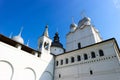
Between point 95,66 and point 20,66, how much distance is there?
10.2 m

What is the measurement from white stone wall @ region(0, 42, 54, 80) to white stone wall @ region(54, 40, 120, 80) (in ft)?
9.66

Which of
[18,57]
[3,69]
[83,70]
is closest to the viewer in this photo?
[3,69]

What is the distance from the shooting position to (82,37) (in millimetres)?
23406

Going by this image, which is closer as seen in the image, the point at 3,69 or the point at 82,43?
the point at 3,69

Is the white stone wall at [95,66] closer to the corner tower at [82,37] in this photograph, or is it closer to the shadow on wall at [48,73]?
the shadow on wall at [48,73]

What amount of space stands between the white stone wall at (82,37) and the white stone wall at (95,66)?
19.7ft

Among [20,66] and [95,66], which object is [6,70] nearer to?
[20,66]

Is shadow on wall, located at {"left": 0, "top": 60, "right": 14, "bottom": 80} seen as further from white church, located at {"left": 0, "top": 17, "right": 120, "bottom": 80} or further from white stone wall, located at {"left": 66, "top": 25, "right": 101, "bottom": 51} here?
white stone wall, located at {"left": 66, "top": 25, "right": 101, "bottom": 51}

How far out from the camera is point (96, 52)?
1495cm

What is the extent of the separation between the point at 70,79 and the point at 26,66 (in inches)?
269

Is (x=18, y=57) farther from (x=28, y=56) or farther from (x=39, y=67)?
(x=39, y=67)

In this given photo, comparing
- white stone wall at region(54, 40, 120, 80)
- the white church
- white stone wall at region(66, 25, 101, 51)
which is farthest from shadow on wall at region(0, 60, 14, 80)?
white stone wall at region(66, 25, 101, 51)

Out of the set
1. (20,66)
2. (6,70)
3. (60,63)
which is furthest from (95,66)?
(6,70)

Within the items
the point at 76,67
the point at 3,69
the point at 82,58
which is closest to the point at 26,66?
the point at 3,69
